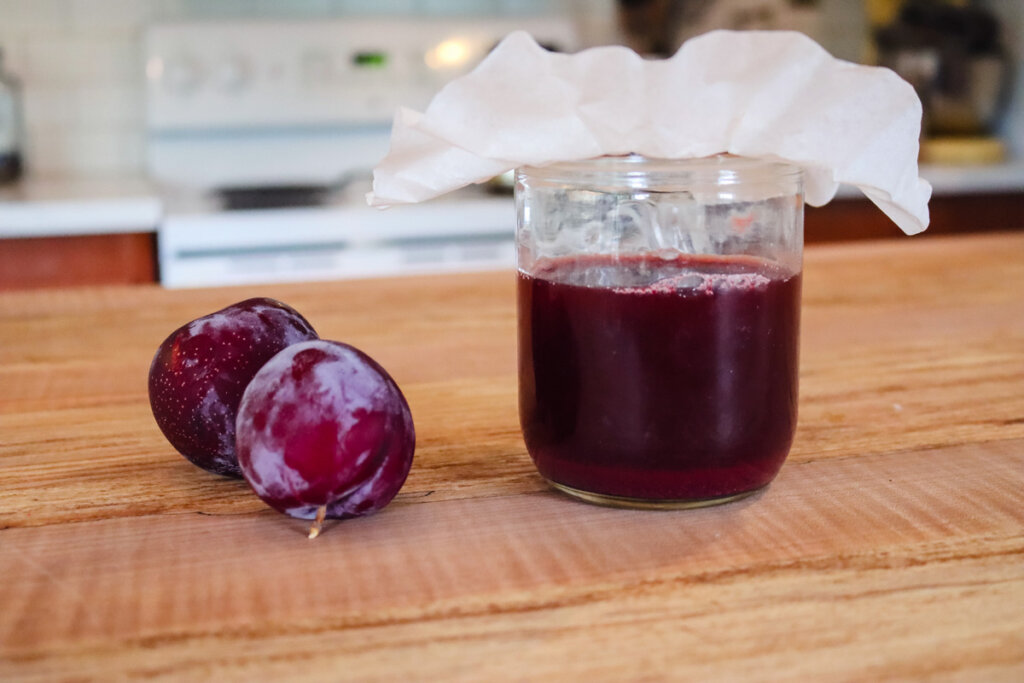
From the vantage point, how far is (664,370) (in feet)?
1.68

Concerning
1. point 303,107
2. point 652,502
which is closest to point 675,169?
point 652,502

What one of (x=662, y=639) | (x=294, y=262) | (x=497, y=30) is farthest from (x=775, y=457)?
(x=497, y=30)

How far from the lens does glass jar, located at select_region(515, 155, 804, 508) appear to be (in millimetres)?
511

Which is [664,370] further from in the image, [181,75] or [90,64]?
[90,64]

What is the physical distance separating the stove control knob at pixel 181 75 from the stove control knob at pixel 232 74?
43 millimetres

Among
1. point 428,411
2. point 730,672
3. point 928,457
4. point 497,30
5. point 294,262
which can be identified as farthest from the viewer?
point 497,30

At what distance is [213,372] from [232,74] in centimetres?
200

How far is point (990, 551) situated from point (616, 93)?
272 millimetres

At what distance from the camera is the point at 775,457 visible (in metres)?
0.54

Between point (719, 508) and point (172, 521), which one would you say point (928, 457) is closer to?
point (719, 508)

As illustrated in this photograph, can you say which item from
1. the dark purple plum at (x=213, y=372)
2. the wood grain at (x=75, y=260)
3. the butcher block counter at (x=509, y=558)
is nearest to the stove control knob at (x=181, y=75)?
the wood grain at (x=75, y=260)

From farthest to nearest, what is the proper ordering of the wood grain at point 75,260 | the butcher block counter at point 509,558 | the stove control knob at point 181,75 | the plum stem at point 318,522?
the stove control knob at point 181,75 < the wood grain at point 75,260 < the plum stem at point 318,522 < the butcher block counter at point 509,558

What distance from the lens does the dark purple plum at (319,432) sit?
47cm

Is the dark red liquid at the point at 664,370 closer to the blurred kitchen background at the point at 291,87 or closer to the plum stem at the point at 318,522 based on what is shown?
the plum stem at the point at 318,522
